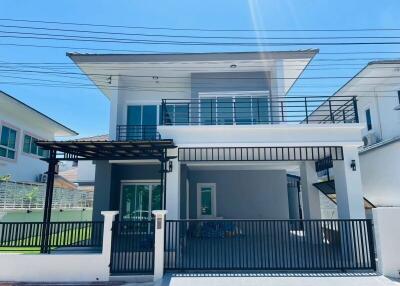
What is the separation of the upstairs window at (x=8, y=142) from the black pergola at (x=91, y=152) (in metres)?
8.58

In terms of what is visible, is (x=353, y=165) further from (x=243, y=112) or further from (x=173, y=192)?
(x=173, y=192)

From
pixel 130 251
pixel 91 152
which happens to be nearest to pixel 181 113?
pixel 91 152

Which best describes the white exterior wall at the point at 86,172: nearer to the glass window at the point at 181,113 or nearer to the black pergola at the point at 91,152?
the glass window at the point at 181,113

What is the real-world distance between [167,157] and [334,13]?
821 centimetres

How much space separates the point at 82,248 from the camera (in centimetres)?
892

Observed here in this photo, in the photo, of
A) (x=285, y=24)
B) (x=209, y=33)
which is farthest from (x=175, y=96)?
(x=285, y=24)

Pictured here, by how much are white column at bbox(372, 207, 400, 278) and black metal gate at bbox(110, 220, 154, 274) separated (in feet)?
19.7

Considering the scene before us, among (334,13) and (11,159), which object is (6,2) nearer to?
(11,159)

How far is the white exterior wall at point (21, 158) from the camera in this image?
16.4m

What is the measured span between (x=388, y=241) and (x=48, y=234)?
9283mm

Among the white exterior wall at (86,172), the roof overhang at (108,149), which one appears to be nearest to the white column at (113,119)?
the roof overhang at (108,149)

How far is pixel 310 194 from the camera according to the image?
13156mm

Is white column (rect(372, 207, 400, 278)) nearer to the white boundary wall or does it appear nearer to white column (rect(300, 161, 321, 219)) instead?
white column (rect(300, 161, 321, 219))

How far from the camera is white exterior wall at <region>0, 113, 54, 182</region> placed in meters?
16.4
